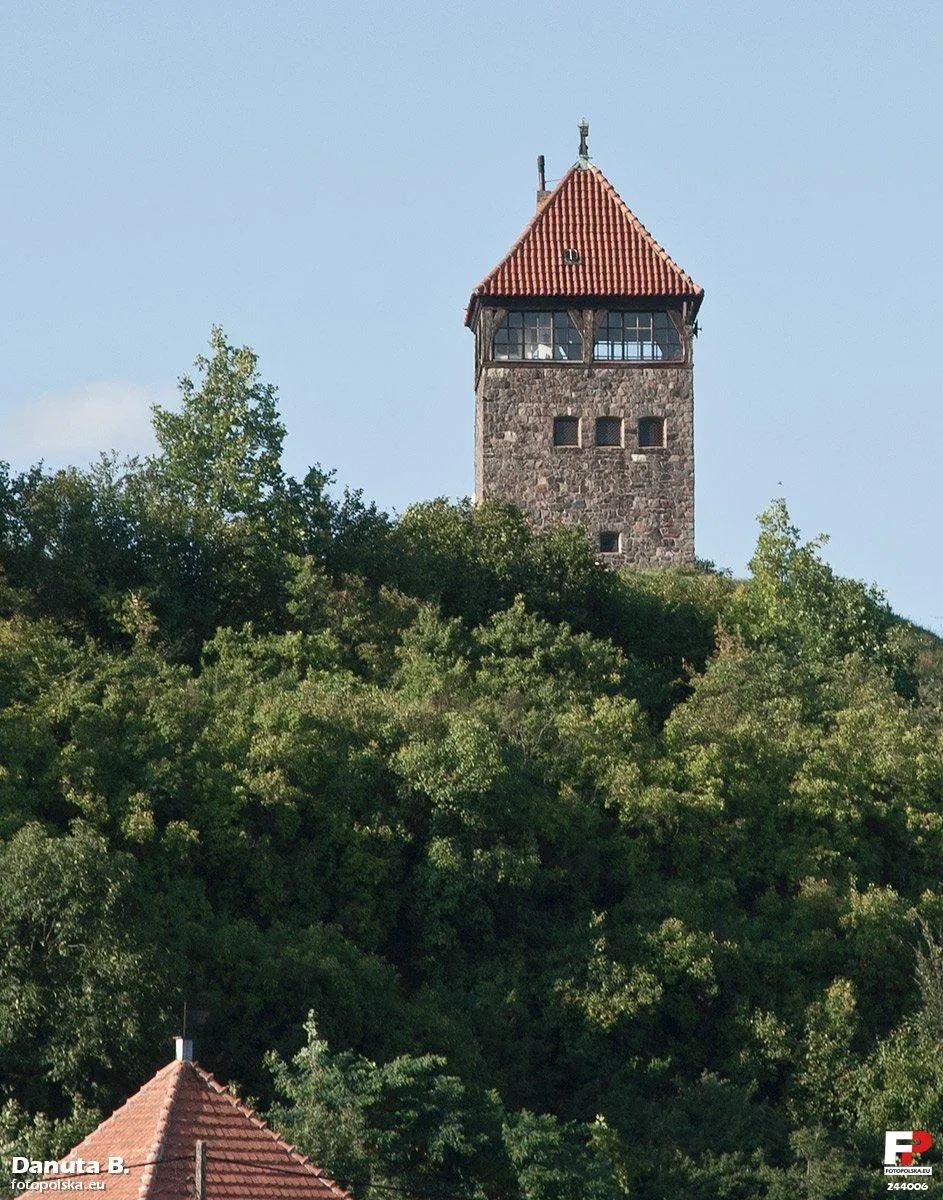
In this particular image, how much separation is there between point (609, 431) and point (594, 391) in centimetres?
93

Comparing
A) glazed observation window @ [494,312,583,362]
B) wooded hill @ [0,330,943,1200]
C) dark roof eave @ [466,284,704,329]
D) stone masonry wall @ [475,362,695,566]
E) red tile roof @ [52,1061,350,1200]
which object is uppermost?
dark roof eave @ [466,284,704,329]

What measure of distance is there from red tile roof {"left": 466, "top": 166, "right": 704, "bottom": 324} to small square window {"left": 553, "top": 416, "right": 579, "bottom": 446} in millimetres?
2676

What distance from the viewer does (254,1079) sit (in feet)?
105

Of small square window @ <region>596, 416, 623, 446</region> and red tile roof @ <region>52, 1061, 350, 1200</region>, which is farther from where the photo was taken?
small square window @ <region>596, 416, 623, 446</region>

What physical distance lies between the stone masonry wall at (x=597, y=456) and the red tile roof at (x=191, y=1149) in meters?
32.7

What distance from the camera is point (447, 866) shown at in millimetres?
36219

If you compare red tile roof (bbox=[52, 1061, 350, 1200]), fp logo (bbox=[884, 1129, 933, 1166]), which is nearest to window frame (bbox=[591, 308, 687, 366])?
fp logo (bbox=[884, 1129, 933, 1166])

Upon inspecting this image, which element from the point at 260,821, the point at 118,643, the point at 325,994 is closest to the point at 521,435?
the point at 118,643

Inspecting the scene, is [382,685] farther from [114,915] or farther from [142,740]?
[114,915]

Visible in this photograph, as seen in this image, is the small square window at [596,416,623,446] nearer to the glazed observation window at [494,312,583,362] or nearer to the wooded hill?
the glazed observation window at [494,312,583,362]

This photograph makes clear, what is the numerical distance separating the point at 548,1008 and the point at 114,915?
6811mm

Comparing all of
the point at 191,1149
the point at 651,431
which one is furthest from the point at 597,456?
the point at 191,1149

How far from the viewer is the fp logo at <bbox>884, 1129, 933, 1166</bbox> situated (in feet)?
109

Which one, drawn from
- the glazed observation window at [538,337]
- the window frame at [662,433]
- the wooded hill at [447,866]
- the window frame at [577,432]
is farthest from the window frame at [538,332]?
the wooded hill at [447,866]
